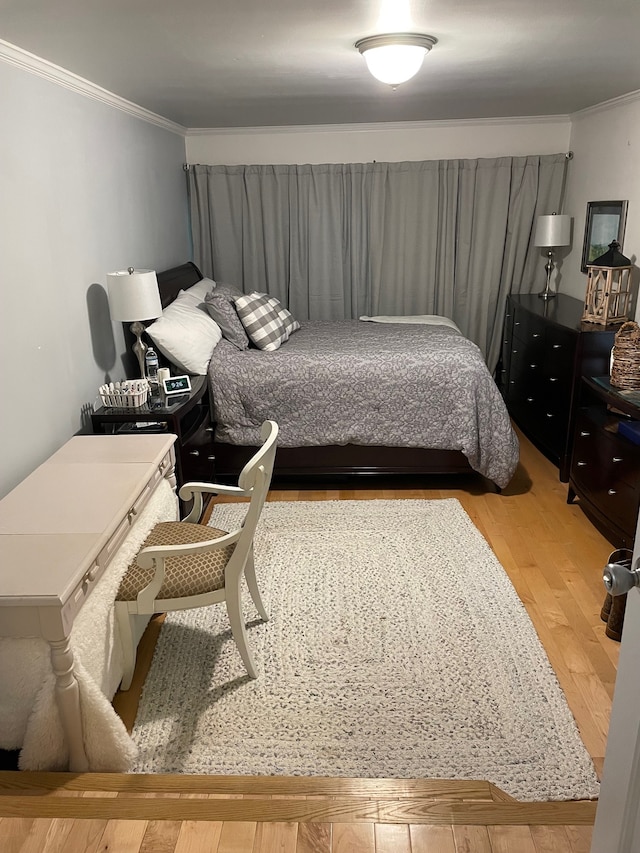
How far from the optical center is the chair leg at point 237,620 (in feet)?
7.41

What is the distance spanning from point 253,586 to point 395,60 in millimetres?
2149

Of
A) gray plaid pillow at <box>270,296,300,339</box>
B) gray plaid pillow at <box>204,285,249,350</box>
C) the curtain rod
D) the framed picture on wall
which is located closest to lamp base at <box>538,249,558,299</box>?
the framed picture on wall

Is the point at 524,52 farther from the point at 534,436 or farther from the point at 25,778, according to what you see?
the point at 25,778

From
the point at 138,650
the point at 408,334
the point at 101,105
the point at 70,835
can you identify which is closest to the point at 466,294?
the point at 408,334

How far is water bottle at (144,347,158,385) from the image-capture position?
134 inches

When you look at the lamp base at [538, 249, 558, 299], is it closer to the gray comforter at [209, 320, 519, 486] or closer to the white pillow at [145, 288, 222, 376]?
A: the gray comforter at [209, 320, 519, 486]

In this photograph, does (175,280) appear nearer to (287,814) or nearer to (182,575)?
(182,575)

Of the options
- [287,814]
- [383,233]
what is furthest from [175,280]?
[287,814]

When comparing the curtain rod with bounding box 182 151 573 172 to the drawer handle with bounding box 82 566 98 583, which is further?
the curtain rod with bounding box 182 151 573 172

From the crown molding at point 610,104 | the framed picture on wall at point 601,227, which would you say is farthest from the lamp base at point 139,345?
the crown molding at point 610,104

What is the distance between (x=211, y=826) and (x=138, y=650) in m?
1.06

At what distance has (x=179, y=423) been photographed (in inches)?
121

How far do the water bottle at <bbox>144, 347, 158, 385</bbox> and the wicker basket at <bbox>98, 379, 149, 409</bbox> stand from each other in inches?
8.6

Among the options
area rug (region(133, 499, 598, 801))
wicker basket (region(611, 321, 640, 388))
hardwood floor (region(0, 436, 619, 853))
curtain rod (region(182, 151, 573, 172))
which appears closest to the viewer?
hardwood floor (region(0, 436, 619, 853))
